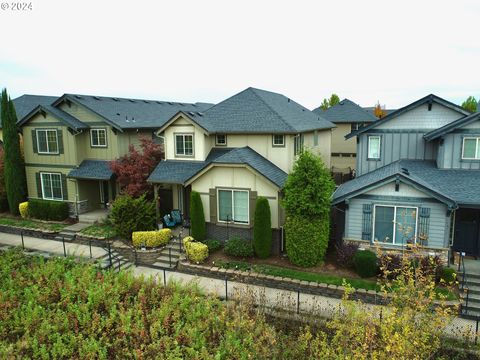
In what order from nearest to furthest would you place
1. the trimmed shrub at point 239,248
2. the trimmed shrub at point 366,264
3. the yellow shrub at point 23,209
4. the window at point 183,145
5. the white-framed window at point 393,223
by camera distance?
the trimmed shrub at point 366,264 < the white-framed window at point 393,223 < the trimmed shrub at point 239,248 < the window at point 183,145 < the yellow shrub at point 23,209

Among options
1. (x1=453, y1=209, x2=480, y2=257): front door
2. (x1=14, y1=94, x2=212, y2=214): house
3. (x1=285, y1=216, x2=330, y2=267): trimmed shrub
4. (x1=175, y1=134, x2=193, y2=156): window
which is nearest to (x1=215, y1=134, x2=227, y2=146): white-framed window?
(x1=175, y1=134, x2=193, y2=156): window

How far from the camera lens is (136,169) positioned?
22031 mm

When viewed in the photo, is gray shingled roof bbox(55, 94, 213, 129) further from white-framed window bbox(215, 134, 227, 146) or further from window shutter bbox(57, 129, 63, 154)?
white-framed window bbox(215, 134, 227, 146)

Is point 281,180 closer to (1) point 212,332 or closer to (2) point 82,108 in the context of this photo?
(1) point 212,332

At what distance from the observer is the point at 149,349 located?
1044cm

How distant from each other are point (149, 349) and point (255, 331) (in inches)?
120

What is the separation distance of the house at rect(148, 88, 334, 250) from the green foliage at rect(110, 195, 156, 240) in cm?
177

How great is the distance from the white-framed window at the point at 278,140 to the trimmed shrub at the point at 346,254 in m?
6.84

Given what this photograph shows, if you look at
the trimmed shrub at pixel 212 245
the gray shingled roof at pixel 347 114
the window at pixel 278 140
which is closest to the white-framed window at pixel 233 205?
the trimmed shrub at pixel 212 245

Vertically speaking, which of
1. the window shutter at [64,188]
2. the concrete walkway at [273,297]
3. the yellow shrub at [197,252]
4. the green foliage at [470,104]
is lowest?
the concrete walkway at [273,297]

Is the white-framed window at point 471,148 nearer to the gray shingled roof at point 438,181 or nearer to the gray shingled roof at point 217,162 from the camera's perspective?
the gray shingled roof at point 438,181

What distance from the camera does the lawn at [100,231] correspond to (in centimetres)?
2083

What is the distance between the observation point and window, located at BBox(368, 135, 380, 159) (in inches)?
836

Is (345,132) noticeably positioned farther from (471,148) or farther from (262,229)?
(262,229)
